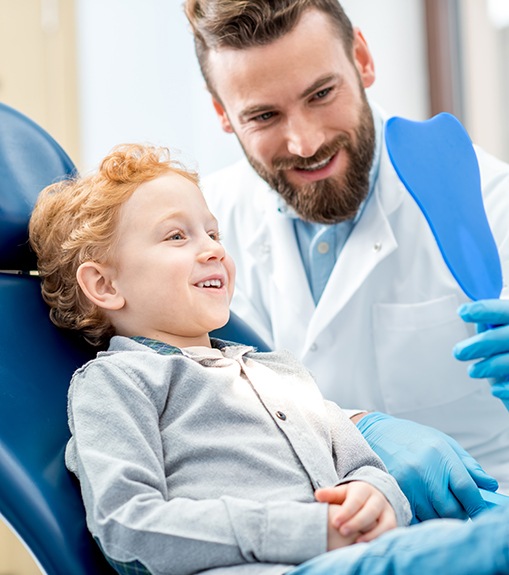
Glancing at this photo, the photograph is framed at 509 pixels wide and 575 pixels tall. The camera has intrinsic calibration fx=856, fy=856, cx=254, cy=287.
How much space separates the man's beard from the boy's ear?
0.61m

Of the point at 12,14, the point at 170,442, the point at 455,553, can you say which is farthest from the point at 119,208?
the point at 12,14

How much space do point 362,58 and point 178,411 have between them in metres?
1.10

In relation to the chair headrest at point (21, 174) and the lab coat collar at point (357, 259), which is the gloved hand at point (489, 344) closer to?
the lab coat collar at point (357, 259)

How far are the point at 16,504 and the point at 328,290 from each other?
0.88 metres

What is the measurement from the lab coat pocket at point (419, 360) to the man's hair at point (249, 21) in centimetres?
56

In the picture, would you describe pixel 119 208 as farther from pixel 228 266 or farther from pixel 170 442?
pixel 170 442

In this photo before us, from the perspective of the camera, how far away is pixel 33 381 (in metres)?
1.18

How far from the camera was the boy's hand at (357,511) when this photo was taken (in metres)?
0.98

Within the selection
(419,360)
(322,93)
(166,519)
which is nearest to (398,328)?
(419,360)

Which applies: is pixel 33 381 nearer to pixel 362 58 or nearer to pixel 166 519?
pixel 166 519

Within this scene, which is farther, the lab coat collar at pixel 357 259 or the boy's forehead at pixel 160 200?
the lab coat collar at pixel 357 259

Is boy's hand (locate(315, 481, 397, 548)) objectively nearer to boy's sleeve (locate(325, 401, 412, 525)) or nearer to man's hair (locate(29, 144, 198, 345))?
boy's sleeve (locate(325, 401, 412, 525))

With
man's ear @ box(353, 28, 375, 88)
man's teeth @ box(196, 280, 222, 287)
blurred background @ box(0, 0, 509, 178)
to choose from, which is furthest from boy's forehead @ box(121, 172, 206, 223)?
blurred background @ box(0, 0, 509, 178)

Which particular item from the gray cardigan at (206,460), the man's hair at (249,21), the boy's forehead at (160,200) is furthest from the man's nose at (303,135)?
the gray cardigan at (206,460)
